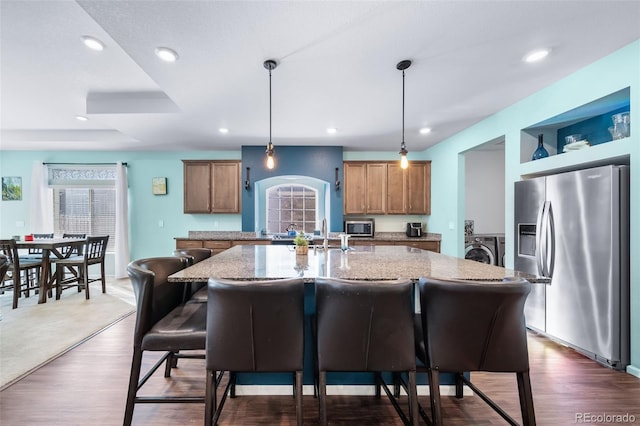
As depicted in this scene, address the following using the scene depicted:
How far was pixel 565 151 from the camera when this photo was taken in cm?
257

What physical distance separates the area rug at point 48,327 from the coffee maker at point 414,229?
4.33 meters

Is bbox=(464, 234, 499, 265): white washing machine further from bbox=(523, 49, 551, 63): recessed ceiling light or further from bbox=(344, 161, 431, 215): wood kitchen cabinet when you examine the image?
bbox=(523, 49, 551, 63): recessed ceiling light

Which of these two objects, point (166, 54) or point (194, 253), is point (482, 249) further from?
point (166, 54)

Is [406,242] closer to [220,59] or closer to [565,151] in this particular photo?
[565,151]

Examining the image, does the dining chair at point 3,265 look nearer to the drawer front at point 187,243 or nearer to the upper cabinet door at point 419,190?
the drawer front at point 187,243

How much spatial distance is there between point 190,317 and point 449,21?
237 centimetres

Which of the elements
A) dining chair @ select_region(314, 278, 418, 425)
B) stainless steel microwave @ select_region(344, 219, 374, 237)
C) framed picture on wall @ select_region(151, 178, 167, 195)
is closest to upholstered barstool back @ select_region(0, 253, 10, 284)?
framed picture on wall @ select_region(151, 178, 167, 195)

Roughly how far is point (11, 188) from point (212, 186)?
3928 mm

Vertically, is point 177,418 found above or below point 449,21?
below

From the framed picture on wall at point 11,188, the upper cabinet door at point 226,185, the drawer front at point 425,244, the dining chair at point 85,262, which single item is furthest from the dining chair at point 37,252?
the drawer front at point 425,244

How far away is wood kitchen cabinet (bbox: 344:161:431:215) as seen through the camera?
15.9 feet

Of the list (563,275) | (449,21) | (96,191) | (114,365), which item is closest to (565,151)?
(563,275)

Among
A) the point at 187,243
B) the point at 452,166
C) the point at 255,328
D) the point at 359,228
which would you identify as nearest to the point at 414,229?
the point at 359,228

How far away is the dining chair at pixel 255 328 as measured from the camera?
124 cm
